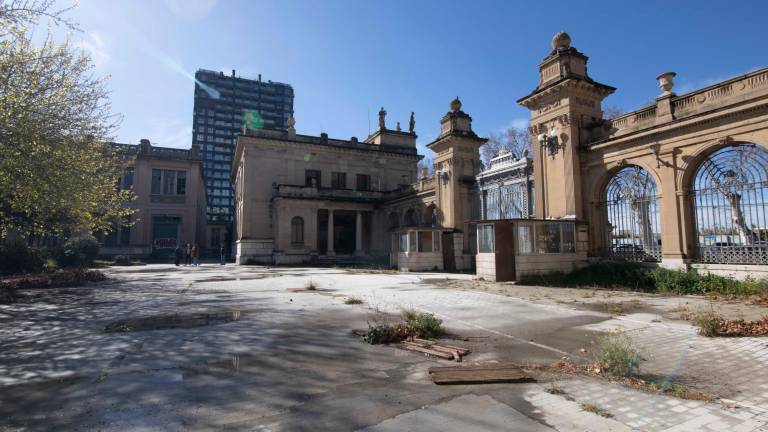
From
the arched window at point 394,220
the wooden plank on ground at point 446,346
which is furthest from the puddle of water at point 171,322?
the arched window at point 394,220

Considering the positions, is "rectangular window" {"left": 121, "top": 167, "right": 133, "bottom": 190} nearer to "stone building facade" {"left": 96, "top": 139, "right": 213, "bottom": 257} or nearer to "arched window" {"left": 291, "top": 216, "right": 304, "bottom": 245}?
"stone building facade" {"left": 96, "top": 139, "right": 213, "bottom": 257}

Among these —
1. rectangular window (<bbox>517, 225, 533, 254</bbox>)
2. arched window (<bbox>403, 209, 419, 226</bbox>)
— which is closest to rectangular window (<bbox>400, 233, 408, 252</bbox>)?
arched window (<bbox>403, 209, 419, 226</bbox>)

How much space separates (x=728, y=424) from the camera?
3.24 m

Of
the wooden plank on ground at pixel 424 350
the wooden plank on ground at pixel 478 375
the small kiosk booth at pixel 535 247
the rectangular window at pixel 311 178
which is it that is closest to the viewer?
the wooden plank on ground at pixel 478 375

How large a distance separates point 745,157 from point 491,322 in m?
10.2

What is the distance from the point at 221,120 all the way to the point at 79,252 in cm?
7595

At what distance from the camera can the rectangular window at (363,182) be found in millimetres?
38562

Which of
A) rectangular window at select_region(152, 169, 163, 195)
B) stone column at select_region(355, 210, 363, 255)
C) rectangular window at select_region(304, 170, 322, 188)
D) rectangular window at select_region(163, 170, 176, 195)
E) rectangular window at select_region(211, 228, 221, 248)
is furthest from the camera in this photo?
rectangular window at select_region(211, 228, 221, 248)

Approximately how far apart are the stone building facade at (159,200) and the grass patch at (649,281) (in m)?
37.5

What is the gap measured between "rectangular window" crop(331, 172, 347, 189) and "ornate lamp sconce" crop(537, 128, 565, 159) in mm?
23264

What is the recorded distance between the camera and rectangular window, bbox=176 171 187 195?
4247cm

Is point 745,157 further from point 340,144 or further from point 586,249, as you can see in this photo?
point 340,144

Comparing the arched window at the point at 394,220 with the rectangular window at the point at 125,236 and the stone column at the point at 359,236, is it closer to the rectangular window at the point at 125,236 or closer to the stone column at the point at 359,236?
the stone column at the point at 359,236

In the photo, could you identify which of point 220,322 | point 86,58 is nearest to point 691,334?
point 220,322
